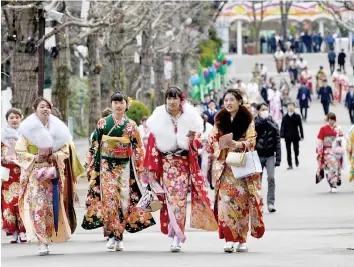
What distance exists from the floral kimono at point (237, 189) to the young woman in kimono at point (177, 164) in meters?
0.37

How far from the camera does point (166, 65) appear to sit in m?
54.3

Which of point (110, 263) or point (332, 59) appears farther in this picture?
point (332, 59)

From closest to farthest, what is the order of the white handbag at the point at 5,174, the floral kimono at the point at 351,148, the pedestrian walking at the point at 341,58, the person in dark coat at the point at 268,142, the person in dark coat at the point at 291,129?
the white handbag at the point at 5,174
the person in dark coat at the point at 268,142
the floral kimono at the point at 351,148
the person in dark coat at the point at 291,129
the pedestrian walking at the point at 341,58

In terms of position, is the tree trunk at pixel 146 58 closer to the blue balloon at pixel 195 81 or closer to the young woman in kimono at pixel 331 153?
the blue balloon at pixel 195 81

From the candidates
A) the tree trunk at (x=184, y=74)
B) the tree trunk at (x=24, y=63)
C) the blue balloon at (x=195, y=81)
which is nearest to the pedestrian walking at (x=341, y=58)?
the tree trunk at (x=184, y=74)

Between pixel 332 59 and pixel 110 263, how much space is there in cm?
6212

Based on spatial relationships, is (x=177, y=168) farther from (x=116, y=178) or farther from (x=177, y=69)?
(x=177, y=69)

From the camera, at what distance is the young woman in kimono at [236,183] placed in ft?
49.9

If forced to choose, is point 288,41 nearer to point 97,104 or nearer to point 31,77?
point 97,104

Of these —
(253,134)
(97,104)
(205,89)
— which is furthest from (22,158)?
(205,89)

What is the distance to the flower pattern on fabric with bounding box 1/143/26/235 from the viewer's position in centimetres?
1753

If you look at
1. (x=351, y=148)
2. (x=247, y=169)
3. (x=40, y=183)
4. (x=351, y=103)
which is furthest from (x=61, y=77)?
(x=351, y=103)

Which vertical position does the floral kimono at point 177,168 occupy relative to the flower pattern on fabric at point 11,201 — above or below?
above

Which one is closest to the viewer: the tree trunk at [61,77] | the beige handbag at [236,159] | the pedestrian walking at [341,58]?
the beige handbag at [236,159]
